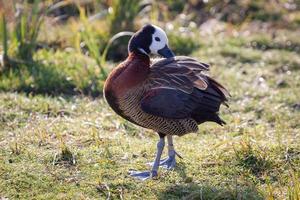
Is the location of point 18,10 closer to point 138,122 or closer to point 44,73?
point 44,73

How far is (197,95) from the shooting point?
5.49 metres

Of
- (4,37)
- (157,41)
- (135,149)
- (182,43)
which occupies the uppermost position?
A: (157,41)

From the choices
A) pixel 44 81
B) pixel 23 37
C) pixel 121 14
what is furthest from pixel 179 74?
pixel 121 14

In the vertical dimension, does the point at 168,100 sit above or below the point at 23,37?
above

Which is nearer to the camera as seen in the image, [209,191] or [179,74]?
[209,191]

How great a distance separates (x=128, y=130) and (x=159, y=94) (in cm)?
140

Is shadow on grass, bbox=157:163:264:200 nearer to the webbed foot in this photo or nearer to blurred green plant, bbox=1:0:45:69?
the webbed foot

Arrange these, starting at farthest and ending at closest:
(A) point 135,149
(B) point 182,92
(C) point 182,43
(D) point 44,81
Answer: (C) point 182,43 → (D) point 44,81 → (A) point 135,149 → (B) point 182,92

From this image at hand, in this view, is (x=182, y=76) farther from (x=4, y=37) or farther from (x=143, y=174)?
(x=4, y=37)

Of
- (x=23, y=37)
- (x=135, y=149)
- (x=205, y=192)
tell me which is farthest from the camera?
(x=23, y=37)

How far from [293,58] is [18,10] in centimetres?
357

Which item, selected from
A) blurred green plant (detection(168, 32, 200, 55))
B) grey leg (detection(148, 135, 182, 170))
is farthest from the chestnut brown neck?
blurred green plant (detection(168, 32, 200, 55))

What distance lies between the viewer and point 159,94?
5.33 metres

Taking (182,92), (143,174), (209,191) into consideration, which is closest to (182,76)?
(182,92)
